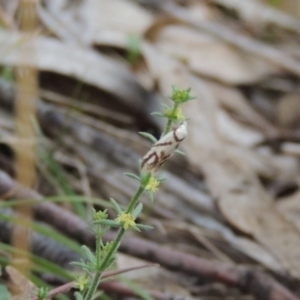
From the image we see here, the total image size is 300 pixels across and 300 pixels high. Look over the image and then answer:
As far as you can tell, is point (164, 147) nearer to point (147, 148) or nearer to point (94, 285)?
point (94, 285)

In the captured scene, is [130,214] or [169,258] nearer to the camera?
[130,214]

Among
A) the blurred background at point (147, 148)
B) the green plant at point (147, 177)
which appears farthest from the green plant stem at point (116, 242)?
the blurred background at point (147, 148)

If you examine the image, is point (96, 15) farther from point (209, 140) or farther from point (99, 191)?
point (99, 191)

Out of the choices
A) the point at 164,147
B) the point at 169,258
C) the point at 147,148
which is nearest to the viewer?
the point at 164,147

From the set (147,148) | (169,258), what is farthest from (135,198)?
(147,148)

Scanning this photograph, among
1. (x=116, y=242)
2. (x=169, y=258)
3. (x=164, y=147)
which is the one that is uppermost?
(x=164, y=147)

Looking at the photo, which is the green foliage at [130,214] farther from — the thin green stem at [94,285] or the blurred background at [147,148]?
the blurred background at [147,148]

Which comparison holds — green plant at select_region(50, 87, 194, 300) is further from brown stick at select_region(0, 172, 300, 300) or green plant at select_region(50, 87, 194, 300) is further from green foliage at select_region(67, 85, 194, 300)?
brown stick at select_region(0, 172, 300, 300)
